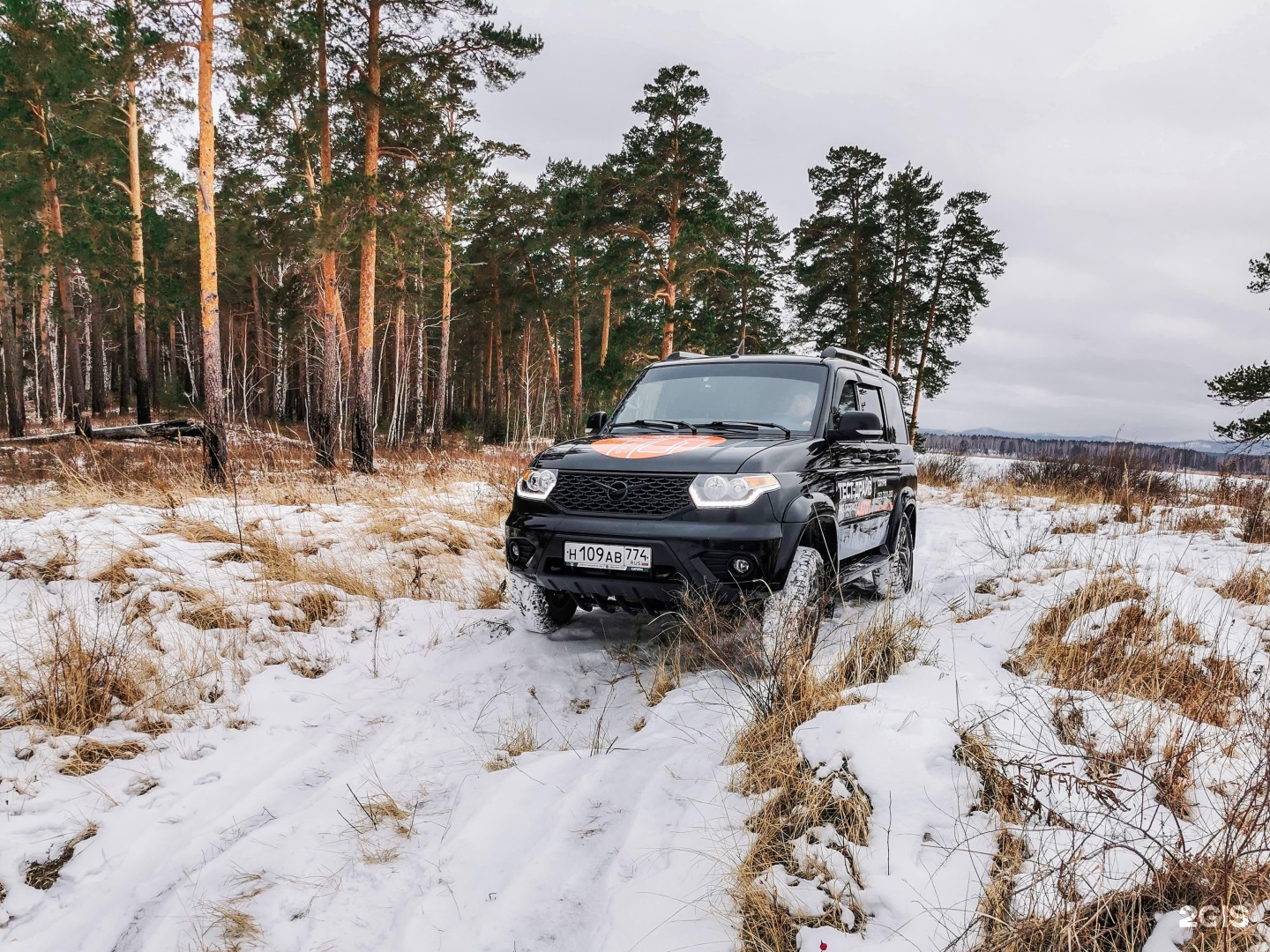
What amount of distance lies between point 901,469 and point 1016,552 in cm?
169

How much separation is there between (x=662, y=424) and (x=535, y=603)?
154 centimetres

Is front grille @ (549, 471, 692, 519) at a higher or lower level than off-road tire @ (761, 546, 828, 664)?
higher

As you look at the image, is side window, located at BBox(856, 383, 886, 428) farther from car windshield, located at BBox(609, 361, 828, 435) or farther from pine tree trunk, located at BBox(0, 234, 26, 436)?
pine tree trunk, located at BBox(0, 234, 26, 436)

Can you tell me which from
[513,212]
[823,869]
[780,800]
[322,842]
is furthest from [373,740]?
[513,212]

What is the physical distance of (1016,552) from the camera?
6.56 metres

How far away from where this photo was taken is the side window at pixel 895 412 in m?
6.04

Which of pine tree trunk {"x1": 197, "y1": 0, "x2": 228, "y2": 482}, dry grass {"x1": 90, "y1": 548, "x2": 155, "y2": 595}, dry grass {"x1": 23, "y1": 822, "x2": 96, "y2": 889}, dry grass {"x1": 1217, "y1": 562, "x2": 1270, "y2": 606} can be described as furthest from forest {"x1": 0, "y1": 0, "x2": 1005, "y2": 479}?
dry grass {"x1": 1217, "y1": 562, "x2": 1270, "y2": 606}

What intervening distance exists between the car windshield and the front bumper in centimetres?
117

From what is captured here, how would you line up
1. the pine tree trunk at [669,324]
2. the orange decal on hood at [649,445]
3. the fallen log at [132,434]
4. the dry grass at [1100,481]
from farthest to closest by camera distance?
the pine tree trunk at [669,324], the fallen log at [132,434], the dry grass at [1100,481], the orange decal on hood at [649,445]

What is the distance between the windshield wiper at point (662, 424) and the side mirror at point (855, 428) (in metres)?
0.94

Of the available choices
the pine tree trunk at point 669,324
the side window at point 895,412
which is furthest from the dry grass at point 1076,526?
the pine tree trunk at point 669,324

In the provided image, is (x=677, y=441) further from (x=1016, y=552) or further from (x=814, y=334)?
(x=814, y=334)

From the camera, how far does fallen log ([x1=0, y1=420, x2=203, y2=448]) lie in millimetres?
13477

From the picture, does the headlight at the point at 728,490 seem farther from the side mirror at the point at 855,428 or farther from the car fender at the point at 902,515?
the car fender at the point at 902,515
